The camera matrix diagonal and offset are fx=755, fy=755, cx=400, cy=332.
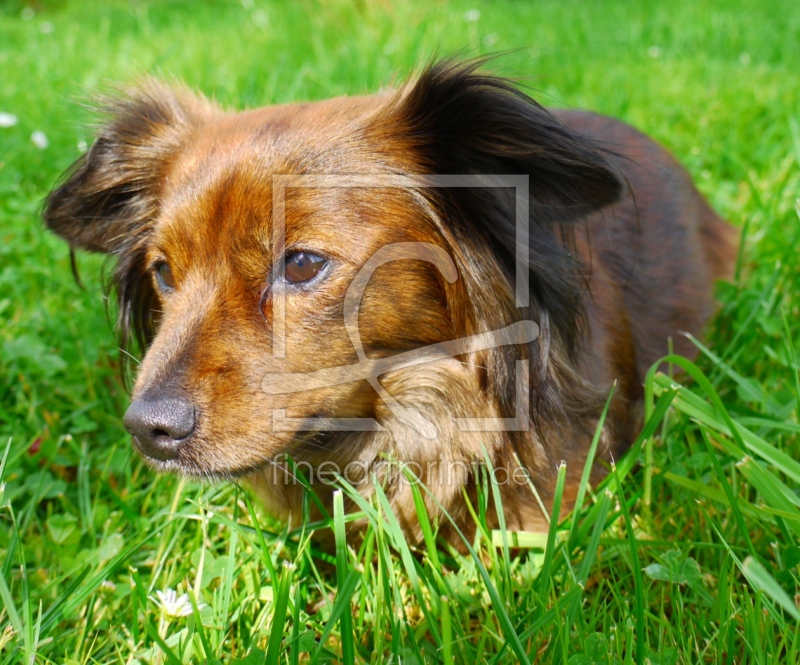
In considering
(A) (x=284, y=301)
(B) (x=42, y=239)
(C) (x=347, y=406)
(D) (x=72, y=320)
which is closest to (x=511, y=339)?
(C) (x=347, y=406)

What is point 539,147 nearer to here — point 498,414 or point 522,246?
point 522,246

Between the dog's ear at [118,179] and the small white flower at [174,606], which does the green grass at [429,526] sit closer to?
the small white flower at [174,606]

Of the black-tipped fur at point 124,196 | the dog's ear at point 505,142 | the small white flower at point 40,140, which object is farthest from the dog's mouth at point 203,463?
the small white flower at point 40,140

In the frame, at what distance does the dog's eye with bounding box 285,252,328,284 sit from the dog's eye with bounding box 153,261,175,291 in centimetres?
44

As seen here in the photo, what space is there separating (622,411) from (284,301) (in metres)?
1.08

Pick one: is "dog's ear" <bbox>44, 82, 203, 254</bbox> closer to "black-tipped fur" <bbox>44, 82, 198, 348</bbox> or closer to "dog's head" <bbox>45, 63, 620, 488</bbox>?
"black-tipped fur" <bbox>44, 82, 198, 348</bbox>

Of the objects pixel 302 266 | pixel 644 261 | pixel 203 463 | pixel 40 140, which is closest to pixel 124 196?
pixel 302 266

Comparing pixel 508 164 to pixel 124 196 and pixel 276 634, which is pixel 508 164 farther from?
pixel 124 196

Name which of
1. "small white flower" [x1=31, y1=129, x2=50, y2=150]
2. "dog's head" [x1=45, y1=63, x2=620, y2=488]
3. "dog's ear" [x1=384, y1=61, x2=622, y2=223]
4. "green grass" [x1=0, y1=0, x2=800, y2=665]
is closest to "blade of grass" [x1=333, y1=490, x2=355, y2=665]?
"green grass" [x1=0, y1=0, x2=800, y2=665]

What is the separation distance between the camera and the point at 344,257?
171cm

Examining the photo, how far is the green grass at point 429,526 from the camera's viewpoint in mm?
1508

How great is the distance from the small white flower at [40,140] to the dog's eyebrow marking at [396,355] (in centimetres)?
315

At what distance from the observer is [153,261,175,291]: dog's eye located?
2.00m

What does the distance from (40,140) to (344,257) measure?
3150 mm
